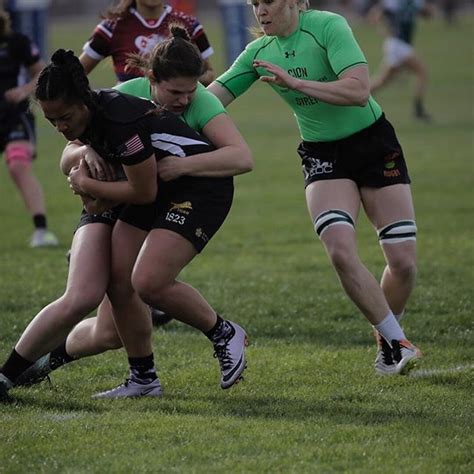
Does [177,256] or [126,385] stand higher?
[177,256]

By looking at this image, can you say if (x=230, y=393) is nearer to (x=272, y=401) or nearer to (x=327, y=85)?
(x=272, y=401)

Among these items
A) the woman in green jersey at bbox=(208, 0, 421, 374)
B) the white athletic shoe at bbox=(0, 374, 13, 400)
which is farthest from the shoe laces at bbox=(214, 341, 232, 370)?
the white athletic shoe at bbox=(0, 374, 13, 400)

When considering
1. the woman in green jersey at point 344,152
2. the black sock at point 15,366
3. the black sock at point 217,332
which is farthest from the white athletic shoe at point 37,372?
the woman in green jersey at point 344,152

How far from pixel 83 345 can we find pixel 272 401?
102 cm

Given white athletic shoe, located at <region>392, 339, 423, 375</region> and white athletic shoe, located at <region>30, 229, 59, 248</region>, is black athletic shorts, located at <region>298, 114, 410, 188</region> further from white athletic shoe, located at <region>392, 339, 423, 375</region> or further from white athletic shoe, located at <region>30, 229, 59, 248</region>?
white athletic shoe, located at <region>30, 229, 59, 248</region>

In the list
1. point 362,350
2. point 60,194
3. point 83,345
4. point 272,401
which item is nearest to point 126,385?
point 83,345

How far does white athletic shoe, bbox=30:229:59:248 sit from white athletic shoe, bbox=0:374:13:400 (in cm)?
527

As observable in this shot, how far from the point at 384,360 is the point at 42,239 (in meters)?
5.32

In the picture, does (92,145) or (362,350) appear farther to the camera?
(362,350)

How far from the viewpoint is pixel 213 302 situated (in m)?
8.12

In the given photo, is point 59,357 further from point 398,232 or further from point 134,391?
point 398,232

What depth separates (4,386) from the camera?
5.44 metres

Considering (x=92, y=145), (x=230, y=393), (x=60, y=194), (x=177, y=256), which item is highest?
(x=92, y=145)

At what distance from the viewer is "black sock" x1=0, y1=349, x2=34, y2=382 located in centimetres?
549
